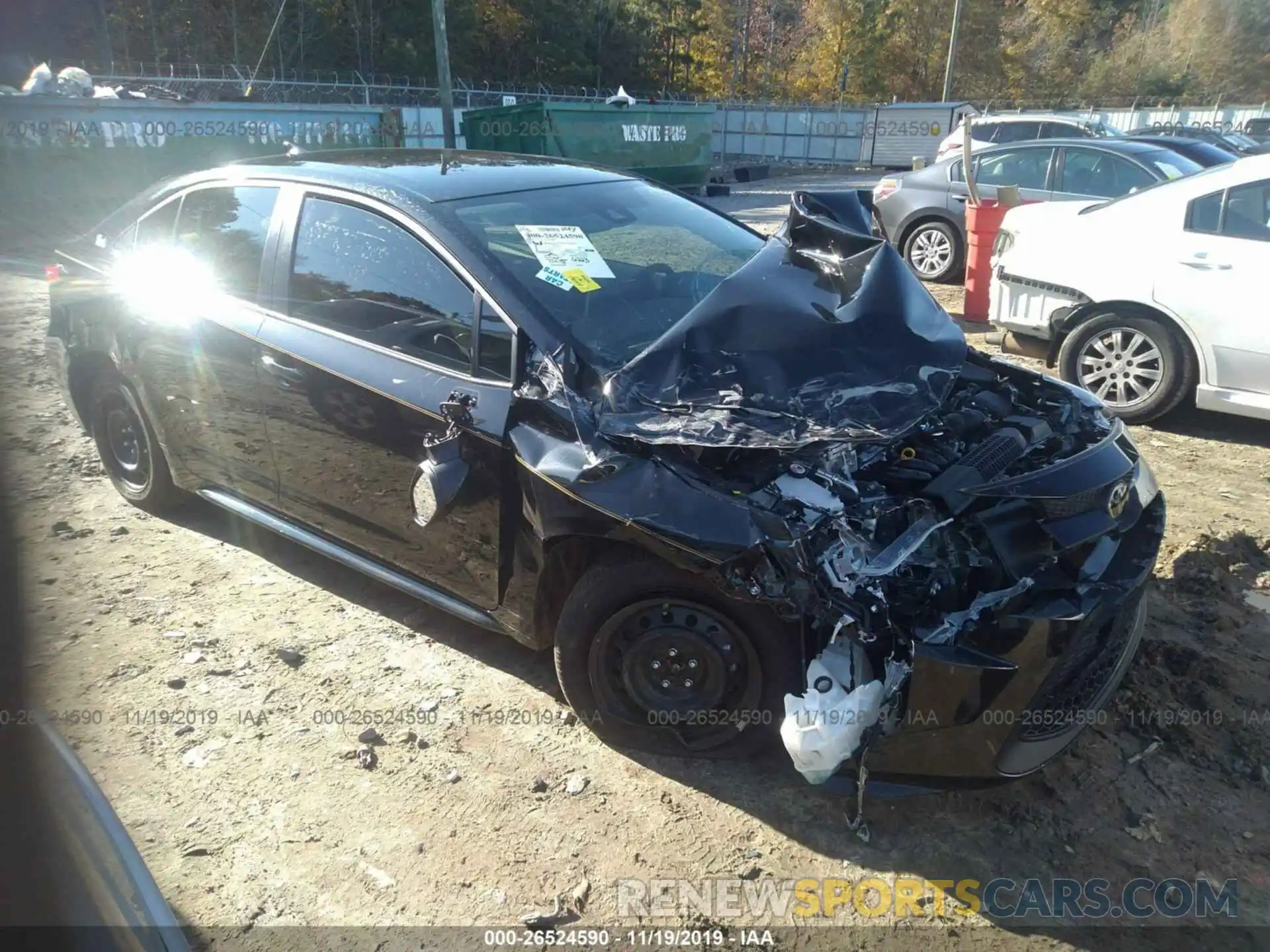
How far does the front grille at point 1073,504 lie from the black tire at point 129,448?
3.92 m

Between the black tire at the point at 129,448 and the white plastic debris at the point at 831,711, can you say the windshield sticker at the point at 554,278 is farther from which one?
the black tire at the point at 129,448

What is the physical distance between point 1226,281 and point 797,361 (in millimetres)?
3698

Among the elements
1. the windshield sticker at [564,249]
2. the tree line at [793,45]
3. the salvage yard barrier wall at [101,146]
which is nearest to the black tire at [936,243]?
the windshield sticker at [564,249]

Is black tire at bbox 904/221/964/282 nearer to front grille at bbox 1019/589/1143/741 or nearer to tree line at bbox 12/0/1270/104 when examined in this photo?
front grille at bbox 1019/589/1143/741

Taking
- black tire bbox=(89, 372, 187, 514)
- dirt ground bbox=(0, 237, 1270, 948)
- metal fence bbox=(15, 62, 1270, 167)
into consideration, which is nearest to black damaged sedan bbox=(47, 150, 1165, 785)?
dirt ground bbox=(0, 237, 1270, 948)

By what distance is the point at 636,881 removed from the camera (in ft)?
8.34

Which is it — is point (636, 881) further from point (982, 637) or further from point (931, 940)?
point (982, 637)

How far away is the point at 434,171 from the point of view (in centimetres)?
362

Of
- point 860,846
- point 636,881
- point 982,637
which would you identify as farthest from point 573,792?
point 982,637

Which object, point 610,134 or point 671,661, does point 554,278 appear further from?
point 610,134

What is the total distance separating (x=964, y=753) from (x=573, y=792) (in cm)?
120

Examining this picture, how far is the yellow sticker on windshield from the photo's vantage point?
3.16 metres

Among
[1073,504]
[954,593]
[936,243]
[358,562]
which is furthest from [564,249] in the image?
[936,243]

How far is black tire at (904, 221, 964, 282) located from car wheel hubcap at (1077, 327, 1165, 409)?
4081 mm
